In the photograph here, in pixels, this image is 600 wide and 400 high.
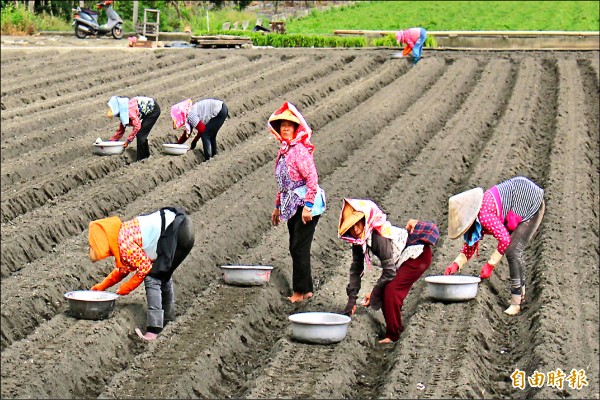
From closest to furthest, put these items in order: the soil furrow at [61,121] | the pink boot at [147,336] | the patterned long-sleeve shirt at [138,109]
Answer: the pink boot at [147,336] < the patterned long-sleeve shirt at [138,109] < the soil furrow at [61,121]

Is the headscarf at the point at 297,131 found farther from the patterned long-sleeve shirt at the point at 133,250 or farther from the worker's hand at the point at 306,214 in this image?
the patterned long-sleeve shirt at the point at 133,250

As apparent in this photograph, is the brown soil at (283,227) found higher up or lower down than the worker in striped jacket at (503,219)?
lower down

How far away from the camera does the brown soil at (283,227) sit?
7.54 metres

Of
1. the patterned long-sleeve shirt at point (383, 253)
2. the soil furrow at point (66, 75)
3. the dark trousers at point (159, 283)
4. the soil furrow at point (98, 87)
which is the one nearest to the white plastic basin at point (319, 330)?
the patterned long-sleeve shirt at point (383, 253)

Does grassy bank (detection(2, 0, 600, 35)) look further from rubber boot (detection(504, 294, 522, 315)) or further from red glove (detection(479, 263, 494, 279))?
rubber boot (detection(504, 294, 522, 315))

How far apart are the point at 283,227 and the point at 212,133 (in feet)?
10.5

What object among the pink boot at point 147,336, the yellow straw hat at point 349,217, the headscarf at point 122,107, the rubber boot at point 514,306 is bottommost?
the pink boot at point 147,336

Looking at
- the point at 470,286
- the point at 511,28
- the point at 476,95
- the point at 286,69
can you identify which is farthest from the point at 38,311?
the point at 511,28

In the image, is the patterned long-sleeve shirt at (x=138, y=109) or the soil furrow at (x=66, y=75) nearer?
the patterned long-sleeve shirt at (x=138, y=109)

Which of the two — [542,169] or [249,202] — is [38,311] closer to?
[249,202]

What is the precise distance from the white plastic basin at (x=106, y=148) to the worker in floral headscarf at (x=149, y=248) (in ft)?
19.6

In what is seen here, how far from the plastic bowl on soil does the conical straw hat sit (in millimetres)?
2516

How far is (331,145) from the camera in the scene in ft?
51.9

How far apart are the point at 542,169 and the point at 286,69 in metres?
9.68
